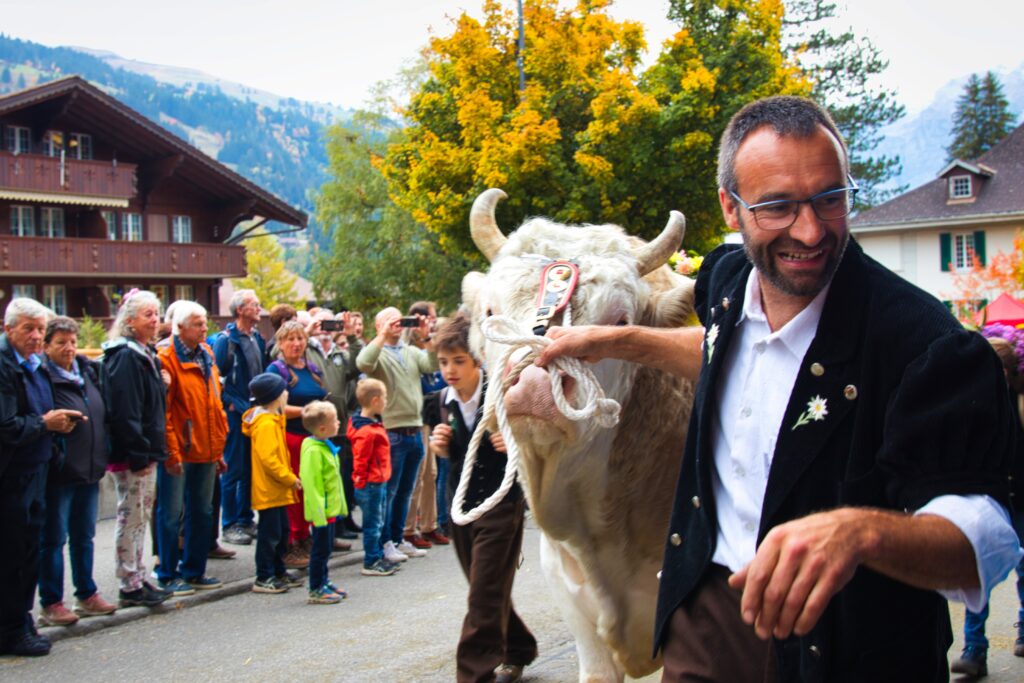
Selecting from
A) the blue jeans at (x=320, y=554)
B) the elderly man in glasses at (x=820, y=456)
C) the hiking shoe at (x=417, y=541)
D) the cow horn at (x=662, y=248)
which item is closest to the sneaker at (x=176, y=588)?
the blue jeans at (x=320, y=554)

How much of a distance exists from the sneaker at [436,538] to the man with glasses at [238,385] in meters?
1.68

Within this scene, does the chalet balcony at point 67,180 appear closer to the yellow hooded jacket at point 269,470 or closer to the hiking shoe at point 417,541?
the hiking shoe at point 417,541

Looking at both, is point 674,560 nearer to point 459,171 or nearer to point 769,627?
point 769,627

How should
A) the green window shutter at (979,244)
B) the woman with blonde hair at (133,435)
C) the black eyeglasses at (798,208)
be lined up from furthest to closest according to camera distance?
the green window shutter at (979,244)
the woman with blonde hair at (133,435)
the black eyeglasses at (798,208)

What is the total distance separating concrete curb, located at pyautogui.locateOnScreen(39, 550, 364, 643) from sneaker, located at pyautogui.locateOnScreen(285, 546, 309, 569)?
0.44 meters

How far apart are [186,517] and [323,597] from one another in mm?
1305

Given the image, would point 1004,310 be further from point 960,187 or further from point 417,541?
point 960,187

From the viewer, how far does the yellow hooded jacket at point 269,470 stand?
7688mm

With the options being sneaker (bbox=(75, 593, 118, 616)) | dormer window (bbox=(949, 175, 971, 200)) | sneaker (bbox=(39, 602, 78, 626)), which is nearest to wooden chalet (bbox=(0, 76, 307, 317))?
sneaker (bbox=(75, 593, 118, 616))

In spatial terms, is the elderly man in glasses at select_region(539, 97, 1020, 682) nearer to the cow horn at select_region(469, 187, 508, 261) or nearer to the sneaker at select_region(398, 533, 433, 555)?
the cow horn at select_region(469, 187, 508, 261)

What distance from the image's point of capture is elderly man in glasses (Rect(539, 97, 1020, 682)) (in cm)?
195

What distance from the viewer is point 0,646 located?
632cm

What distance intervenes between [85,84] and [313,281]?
431 inches

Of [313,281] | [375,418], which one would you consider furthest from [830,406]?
[313,281]
